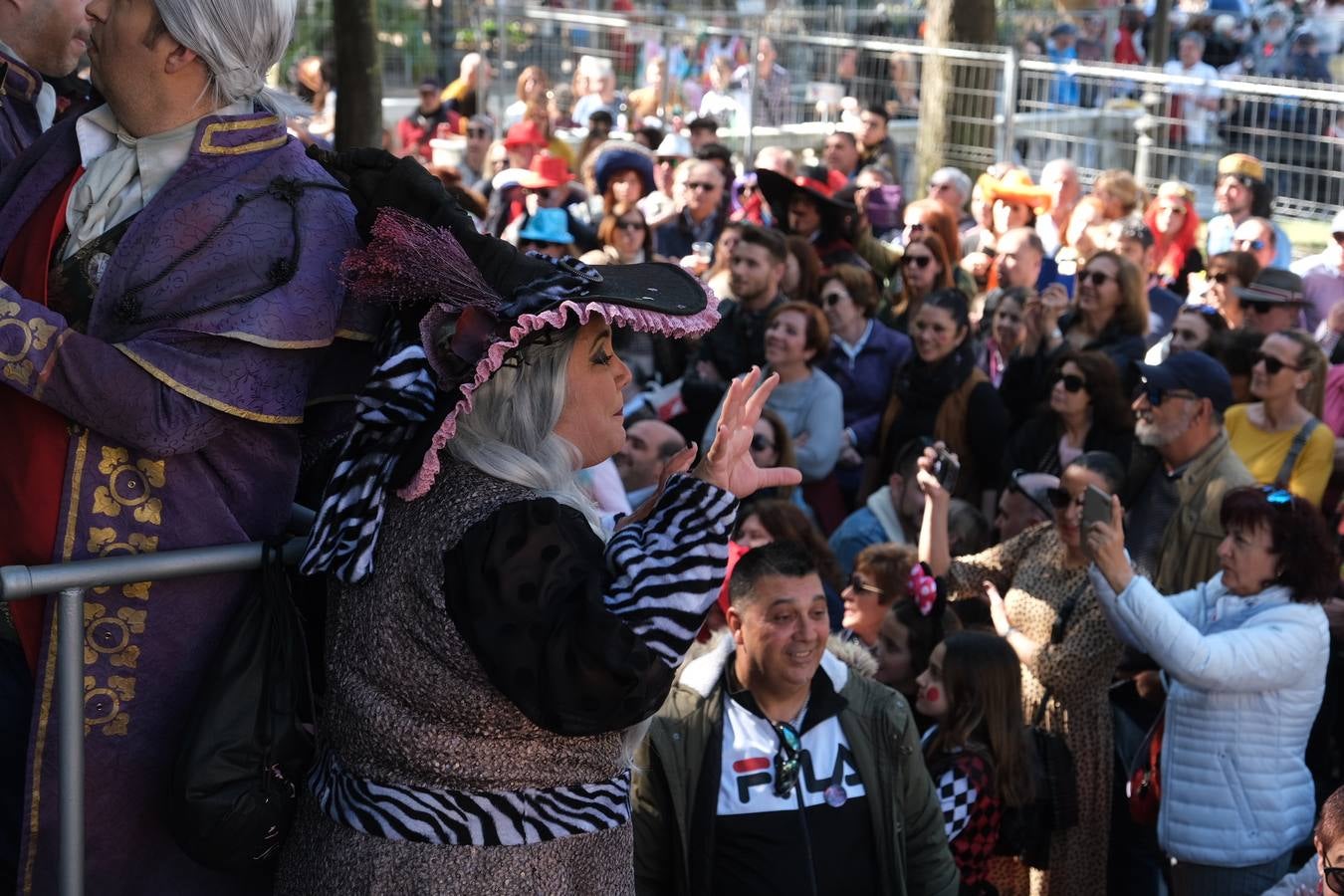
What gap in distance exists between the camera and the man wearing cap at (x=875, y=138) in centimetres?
1252

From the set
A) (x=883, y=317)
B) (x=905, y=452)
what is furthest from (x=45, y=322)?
(x=883, y=317)

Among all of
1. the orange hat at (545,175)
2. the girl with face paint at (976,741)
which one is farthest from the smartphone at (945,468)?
the orange hat at (545,175)

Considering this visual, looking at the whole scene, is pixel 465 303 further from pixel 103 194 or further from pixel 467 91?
pixel 467 91

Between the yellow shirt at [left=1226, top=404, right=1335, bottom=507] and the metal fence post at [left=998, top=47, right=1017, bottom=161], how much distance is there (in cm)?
660

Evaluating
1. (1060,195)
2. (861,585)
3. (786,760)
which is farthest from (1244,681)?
(1060,195)

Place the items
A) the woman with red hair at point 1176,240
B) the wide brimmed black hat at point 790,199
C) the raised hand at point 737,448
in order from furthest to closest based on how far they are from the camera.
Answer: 1. the woman with red hair at point 1176,240
2. the wide brimmed black hat at point 790,199
3. the raised hand at point 737,448

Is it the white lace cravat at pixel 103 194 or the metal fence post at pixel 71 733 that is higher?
the white lace cravat at pixel 103 194

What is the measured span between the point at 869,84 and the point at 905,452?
8.66 metres

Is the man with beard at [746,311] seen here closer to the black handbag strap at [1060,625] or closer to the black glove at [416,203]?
the black handbag strap at [1060,625]

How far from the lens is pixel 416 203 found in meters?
2.75

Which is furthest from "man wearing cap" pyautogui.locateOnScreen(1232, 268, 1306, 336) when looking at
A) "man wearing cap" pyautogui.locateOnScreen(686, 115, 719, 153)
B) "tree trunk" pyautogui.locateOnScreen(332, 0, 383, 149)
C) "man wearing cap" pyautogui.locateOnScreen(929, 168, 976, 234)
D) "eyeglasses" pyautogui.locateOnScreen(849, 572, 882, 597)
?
"man wearing cap" pyautogui.locateOnScreen(686, 115, 719, 153)

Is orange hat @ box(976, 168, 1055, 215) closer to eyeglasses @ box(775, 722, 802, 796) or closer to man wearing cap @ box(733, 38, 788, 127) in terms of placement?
man wearing cap @ box(733, 38, 788, 127)

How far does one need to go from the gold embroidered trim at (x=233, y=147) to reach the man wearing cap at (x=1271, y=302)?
5.70 meters

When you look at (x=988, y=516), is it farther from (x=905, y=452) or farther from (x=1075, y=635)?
(x=1075, y=635)
